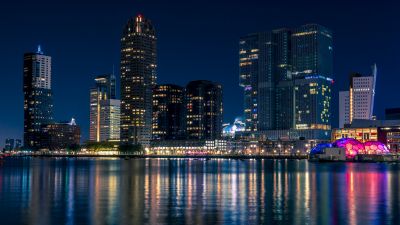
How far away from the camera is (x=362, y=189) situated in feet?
229

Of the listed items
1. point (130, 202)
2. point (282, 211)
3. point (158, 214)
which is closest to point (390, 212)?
point (282, 211)

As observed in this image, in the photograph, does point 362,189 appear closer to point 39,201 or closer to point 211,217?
point 211,217

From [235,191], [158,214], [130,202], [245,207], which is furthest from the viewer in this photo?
[235,191]

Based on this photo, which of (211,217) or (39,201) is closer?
(211,217)

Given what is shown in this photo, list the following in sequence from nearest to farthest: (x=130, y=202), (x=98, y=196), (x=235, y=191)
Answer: (x=130, y=202), (x=98, y=196), (x=235, y=191)

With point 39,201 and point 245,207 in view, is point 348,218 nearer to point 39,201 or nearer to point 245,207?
point 245,207

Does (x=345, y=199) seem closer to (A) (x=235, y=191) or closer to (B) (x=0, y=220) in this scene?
(A) (x=235, y=191)

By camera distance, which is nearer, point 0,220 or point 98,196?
point 0,220

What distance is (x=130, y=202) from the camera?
53.7m

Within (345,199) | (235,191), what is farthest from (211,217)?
(235,191)

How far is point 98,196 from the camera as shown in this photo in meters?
61.0

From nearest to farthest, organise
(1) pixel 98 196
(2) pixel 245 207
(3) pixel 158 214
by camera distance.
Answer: (3) pixel 158 214
(2) pixel 245 207
(1) pixel 98 196

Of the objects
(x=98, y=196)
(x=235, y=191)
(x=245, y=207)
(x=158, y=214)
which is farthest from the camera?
(x=235, y=191)

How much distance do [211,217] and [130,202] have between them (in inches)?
518
